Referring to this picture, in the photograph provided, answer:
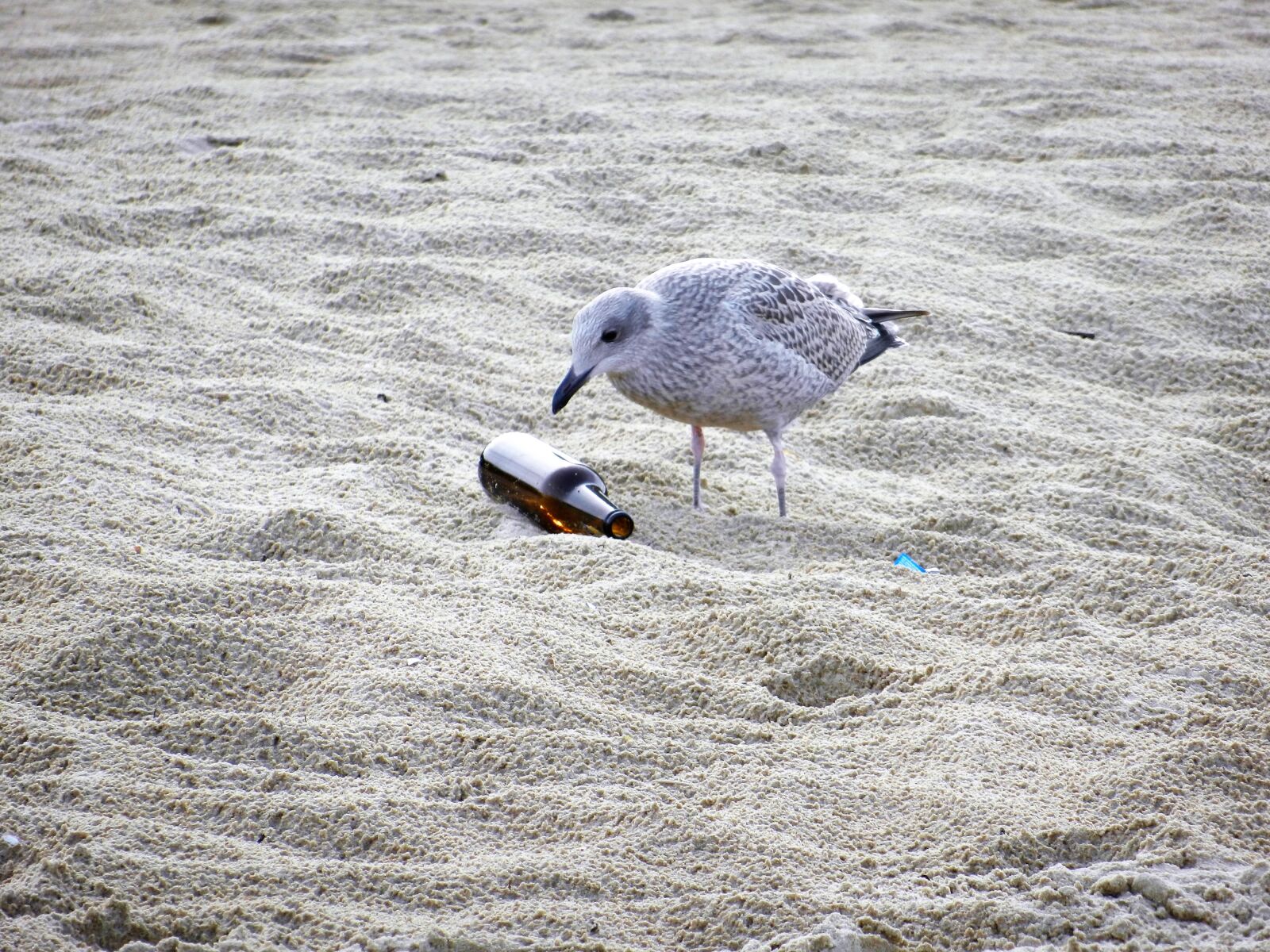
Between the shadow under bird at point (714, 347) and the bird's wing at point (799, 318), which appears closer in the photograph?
the shadow under bird at point (714, 347)

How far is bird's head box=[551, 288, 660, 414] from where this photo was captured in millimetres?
3121

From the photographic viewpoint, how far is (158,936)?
1.74 metres

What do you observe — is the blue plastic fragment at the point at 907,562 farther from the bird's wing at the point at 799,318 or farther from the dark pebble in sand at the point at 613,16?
the dark pebble in sand at the point at 613,16

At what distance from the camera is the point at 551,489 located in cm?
308

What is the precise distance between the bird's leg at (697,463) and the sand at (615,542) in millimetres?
91

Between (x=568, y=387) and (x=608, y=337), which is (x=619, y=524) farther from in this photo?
(x=608, y=337)

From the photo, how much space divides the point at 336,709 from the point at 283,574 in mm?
510

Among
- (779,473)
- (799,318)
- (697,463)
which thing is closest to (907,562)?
(779,473)

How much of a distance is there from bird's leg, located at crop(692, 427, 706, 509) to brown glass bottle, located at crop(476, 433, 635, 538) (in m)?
0.25

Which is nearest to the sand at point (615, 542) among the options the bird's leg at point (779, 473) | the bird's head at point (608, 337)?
the bird's leg at point (779, 473)

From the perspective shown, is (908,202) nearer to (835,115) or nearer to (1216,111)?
(835,115)

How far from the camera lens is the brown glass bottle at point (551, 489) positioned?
3.08 meters

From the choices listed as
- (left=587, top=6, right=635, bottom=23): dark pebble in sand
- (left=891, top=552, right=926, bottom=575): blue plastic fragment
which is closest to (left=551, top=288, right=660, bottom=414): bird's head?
(left=891, top=552, right=926, bottom=575): blue plastic fragment

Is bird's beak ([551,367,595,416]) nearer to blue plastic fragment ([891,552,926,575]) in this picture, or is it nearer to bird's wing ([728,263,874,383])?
bird's wing ([728,263,874,383])
